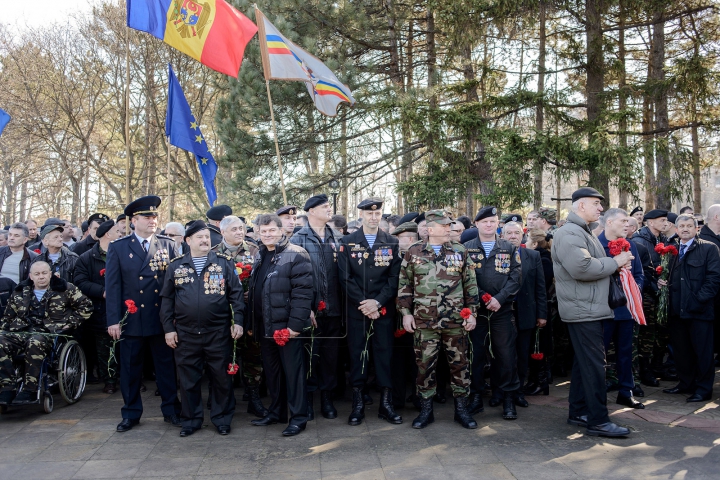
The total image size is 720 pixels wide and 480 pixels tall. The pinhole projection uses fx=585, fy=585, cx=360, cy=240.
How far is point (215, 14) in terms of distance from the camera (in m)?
8.05

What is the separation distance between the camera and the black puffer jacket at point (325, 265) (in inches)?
228

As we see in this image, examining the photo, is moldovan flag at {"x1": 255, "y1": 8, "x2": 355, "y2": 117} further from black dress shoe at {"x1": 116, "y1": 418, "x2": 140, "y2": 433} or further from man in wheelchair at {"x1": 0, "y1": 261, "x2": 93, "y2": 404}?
black dress shoe at {"x1": 116, "y1": 418, "x2": 140, "y2": 433}

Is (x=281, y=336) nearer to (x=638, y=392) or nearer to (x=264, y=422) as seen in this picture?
(x=264, y=422)

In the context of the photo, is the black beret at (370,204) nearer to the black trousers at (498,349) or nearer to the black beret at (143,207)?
the black trousers at (498,349)

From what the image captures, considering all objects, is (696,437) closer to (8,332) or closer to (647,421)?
(647,421)

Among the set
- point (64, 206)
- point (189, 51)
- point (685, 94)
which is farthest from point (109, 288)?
point (64, 206)

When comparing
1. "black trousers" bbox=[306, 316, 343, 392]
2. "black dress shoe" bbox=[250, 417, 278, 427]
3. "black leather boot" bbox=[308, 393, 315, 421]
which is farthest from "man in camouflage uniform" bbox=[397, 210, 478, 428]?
"black dress shoe" bbox=[250, 417, 278, 427]

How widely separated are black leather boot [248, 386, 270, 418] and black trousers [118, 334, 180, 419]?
70 cm

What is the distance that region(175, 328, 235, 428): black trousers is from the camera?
17.3ft

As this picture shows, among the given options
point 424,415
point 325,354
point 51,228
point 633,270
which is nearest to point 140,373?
point 325,354

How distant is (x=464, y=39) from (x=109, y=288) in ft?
33.3

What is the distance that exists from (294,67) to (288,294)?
4.27 metres

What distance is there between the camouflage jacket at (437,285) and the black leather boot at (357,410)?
95 cm

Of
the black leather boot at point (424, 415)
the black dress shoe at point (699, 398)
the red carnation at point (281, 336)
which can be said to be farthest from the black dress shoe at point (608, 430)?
the red carnation at point (281, 336)
